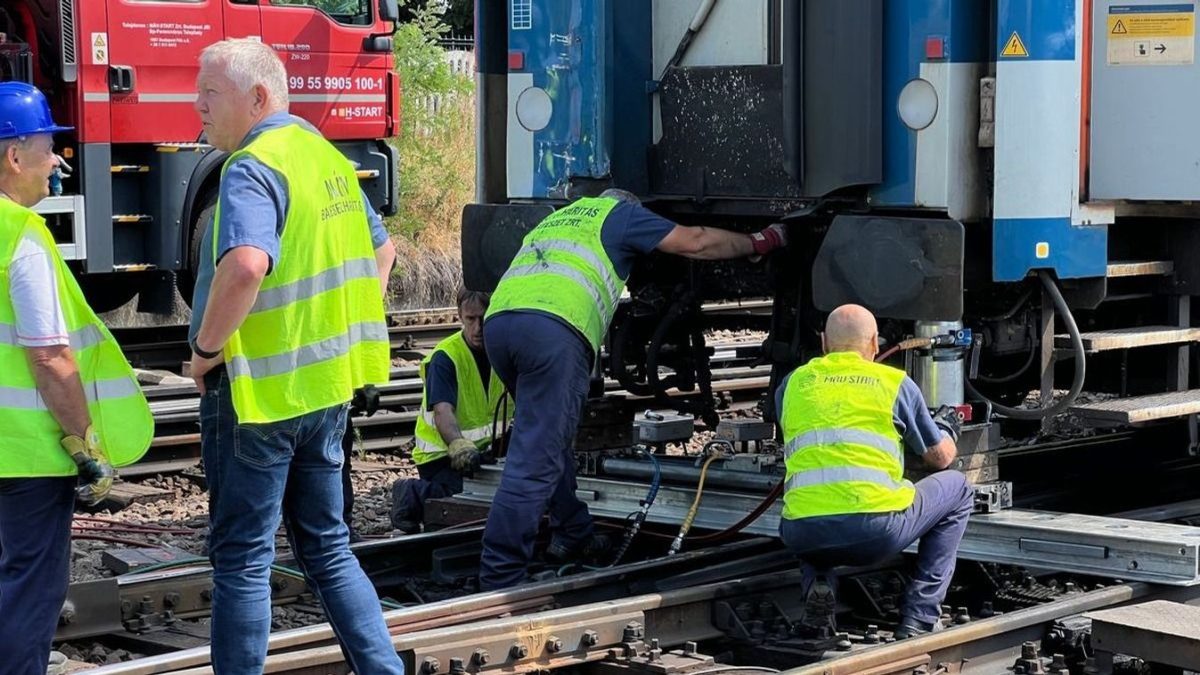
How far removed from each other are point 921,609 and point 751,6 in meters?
2.48

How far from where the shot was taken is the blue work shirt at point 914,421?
6301mm

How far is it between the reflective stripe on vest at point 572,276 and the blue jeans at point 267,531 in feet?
5.21

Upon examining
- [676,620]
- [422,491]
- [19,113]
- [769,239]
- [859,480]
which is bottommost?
[676,620]

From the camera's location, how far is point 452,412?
822cm

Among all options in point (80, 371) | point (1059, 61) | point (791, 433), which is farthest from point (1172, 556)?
point (80, 371)

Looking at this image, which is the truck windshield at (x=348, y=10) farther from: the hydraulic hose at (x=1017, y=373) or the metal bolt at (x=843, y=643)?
the metal bolt at (x=843, y=643)

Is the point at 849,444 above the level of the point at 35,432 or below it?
below

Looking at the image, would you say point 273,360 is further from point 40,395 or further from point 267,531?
point 40,395

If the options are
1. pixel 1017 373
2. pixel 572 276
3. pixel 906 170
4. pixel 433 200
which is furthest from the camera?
pixel 433 200

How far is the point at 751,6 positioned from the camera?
7441 millimetres

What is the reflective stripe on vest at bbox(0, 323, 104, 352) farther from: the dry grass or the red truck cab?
the dry grass

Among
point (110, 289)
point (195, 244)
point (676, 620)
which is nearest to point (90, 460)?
point (676, 620)

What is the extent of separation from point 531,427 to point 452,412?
4.30ft

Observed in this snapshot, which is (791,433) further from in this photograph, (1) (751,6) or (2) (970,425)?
(1) (751,6)
